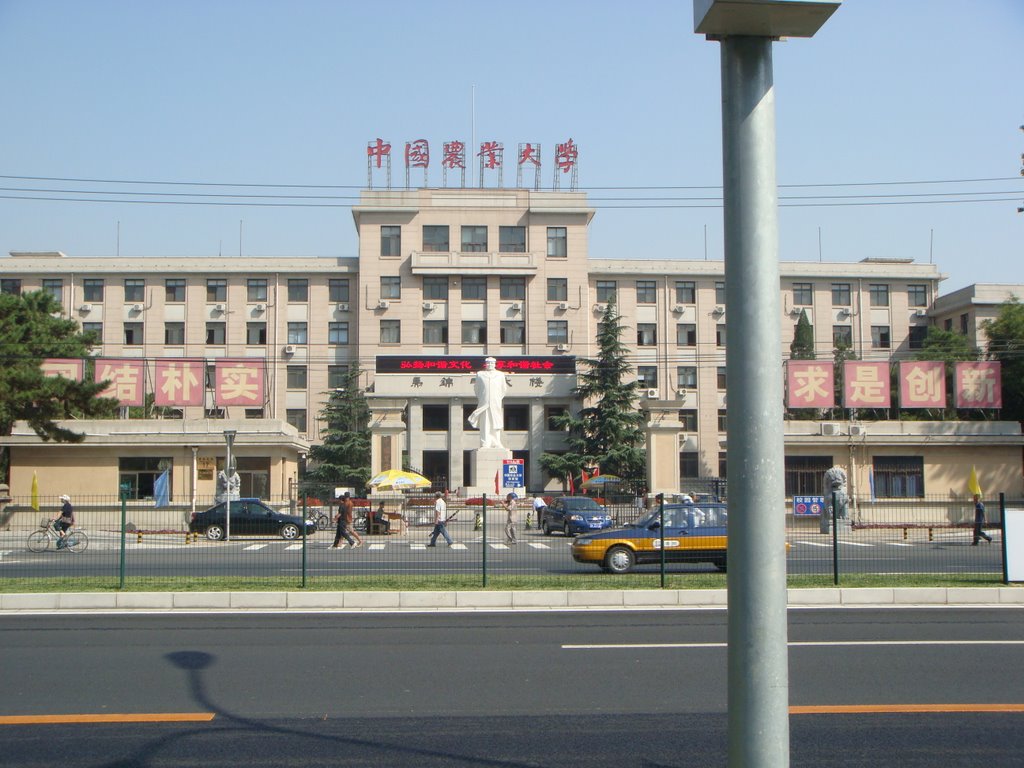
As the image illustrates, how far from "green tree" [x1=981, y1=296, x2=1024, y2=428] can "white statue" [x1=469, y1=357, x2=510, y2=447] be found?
88.2ft

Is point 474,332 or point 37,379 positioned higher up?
point 474,332

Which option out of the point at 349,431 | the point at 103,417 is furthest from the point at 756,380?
the point at 349,431

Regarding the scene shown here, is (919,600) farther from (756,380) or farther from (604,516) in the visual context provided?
(604,516)

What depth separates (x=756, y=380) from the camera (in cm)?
323

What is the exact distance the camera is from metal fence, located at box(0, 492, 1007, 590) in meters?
18.1

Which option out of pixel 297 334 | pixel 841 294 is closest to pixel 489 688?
pixel 297 334

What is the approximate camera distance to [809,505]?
3441cm

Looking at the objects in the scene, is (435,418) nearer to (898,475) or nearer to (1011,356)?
(898,475)

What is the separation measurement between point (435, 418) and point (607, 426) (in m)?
12.6

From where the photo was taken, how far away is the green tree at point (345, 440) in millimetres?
59625

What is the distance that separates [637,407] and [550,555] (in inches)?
1678

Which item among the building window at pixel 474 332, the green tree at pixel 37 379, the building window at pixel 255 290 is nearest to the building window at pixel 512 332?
the building window at pixel 474 332

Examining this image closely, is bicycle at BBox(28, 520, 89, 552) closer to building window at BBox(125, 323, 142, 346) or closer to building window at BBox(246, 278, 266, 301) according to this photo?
building window at BBox(246, 278, 266, 301)

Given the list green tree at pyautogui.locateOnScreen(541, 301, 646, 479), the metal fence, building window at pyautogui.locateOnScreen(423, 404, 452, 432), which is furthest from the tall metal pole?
building window at pyautogui.locateOnScreen(423, 404, 452, 432)
